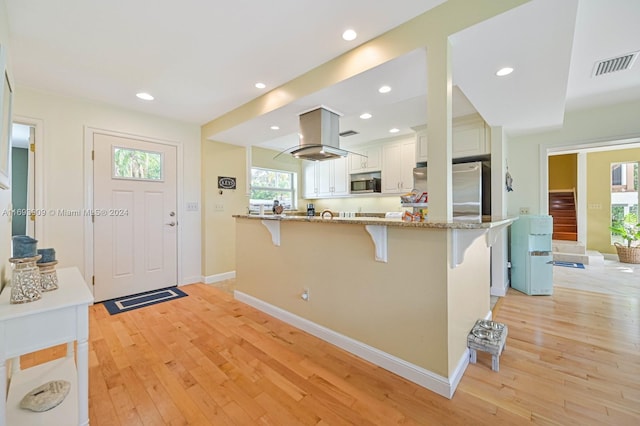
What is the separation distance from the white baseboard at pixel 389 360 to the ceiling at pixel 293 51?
2.11m

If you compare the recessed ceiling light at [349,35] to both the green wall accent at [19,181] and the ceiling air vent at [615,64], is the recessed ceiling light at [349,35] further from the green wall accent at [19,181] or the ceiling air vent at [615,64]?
the green wall accent at [19,181]

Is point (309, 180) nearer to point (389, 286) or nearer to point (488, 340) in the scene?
point (389, 286)

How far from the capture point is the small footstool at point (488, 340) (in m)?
1.77

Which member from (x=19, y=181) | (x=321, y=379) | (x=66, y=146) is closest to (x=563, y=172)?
(x=321, y=379)

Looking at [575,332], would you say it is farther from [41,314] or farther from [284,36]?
[41,314]

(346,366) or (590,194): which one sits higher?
(590,194)

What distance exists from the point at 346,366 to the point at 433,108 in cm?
187

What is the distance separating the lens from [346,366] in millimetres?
1830

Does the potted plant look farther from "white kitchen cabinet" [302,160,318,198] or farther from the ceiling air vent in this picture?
"white kitchen cabinet" [302,160,318,198]

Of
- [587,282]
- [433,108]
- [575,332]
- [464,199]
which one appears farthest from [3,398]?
[587,282]

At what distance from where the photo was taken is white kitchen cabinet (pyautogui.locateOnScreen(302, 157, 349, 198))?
17.6 ft

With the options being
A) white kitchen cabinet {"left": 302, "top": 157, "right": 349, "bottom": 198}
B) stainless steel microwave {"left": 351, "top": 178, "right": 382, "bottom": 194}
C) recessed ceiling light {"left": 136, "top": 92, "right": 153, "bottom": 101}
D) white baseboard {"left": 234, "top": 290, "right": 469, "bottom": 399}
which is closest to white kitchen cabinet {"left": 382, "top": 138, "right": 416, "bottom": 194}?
stainless steel microwave {"left": 351, "top": 178, "right": 382, "bottom": 194}

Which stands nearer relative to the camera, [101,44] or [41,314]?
[41,314]

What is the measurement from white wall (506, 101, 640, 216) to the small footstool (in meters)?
2.63
